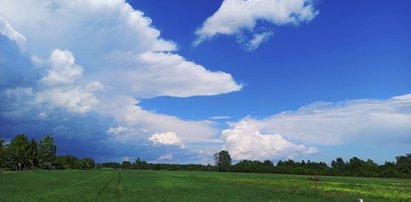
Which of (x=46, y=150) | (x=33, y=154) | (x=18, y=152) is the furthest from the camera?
(x=46, y=150)

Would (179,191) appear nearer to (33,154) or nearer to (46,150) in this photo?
(33,154)

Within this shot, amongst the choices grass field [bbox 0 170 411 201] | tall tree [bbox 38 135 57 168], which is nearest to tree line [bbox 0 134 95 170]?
tall tree [bbox 38 135 57 168]

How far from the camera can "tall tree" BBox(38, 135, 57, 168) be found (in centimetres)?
17900

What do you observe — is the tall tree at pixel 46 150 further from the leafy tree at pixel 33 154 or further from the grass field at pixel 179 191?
the grass field at pixel 179 191

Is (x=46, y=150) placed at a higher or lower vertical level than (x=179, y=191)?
higher

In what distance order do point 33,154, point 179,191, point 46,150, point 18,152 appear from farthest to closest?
point 46,150 < point 33,154 < point 18,152 < point 179,191

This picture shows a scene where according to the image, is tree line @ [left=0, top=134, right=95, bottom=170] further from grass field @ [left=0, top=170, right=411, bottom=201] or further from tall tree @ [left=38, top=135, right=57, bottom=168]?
grass field @ [left=0, top=170, right=411, bottom=201]

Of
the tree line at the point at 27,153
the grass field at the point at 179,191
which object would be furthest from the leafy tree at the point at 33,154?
the grass field at the point at 179,191

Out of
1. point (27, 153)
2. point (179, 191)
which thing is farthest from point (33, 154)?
point (179, 191)

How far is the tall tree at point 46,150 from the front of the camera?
7047 inches

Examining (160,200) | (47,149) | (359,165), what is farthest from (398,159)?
(160,200)

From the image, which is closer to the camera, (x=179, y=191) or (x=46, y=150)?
(x=179, y=191)

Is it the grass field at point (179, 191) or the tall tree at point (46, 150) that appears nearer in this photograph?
the grass field at point (179, 191)

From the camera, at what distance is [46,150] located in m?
181
